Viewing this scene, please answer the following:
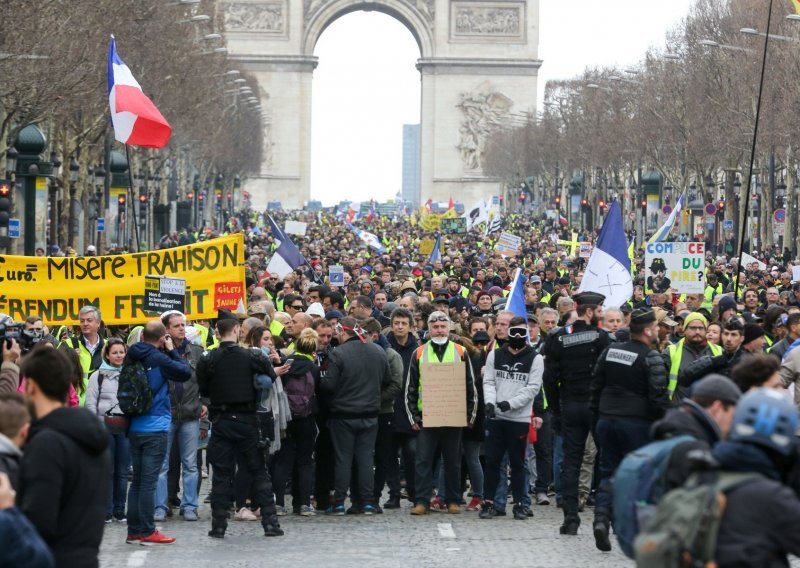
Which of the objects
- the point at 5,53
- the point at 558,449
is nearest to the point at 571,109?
the point at 5,53

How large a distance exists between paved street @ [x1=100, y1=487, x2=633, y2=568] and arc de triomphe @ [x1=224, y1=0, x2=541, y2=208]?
293ft

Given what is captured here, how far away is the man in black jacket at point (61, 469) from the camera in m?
7.06

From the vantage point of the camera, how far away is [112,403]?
522 inches

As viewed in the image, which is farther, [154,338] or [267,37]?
[267,37]

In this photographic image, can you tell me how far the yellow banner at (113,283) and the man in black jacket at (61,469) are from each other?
843cm

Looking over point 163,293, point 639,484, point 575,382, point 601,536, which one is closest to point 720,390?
point 639,484

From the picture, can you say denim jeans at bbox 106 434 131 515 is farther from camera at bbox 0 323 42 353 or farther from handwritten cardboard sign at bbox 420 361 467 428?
handwritten cardboard sign at bbox 420 361 467 428

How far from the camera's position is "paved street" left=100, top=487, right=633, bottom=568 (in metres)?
11.9

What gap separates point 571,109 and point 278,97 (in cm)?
2800

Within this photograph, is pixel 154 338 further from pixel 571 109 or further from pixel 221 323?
pixel 571 109

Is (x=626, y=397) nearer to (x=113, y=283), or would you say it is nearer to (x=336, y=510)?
(x=336, y=510)

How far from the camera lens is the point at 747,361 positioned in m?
7.95

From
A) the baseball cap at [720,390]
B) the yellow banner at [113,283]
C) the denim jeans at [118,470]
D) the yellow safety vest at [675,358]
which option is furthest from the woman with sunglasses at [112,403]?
the baseball cap at [720,390]

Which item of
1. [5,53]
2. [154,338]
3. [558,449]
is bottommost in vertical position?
[558,449]
